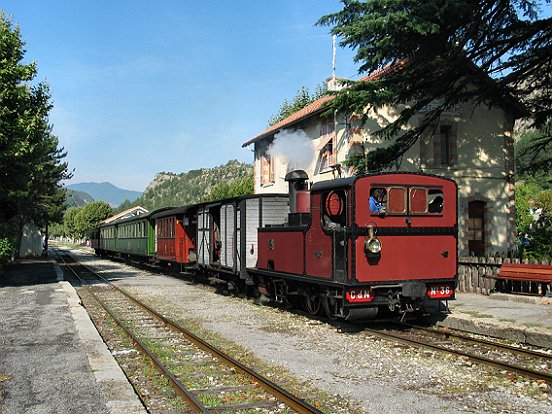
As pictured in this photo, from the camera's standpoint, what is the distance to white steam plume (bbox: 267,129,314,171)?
22.9m

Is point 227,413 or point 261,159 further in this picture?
point 261,159

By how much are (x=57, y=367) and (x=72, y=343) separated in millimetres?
1610

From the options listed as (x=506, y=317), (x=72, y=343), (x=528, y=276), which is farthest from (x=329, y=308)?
(x=528, y=276)

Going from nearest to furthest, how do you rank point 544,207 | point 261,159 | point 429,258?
1. point 429,258
2. point 261,159
3. point 544,207

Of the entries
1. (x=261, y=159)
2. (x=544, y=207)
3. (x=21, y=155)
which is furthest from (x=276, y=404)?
(x=544, y=207)

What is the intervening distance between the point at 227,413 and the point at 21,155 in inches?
522

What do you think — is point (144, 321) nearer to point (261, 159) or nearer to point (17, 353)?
point (17, 353)

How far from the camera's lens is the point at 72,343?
859 cm

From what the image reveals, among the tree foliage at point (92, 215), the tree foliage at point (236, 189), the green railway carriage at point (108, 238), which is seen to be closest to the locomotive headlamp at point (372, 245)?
the green railway carriage at point (108, 238)

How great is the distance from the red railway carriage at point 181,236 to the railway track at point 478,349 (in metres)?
10.9

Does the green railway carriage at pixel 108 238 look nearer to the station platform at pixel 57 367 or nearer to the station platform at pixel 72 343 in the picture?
the station platform at pixel 72 343

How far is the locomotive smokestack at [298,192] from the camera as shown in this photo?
1167cm

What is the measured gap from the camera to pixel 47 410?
5309 mm

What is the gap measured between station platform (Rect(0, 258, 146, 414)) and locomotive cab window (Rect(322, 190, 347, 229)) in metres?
4.43
